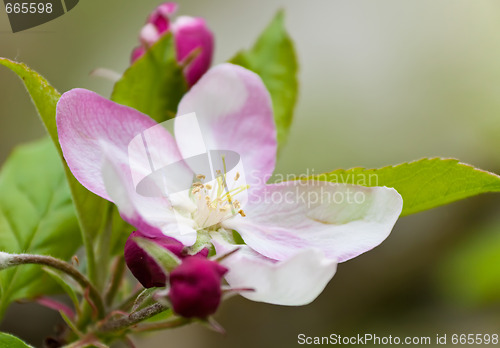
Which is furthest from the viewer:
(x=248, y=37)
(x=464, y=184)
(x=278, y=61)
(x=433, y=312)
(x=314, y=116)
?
(x=248, y=37)

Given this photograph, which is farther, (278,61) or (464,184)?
(278,61)

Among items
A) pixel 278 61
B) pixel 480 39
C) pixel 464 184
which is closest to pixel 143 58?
pixel 278 61

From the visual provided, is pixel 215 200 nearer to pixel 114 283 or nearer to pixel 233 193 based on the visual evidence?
pixel 233 193

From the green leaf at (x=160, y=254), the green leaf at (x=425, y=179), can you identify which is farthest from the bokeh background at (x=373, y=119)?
the green leaf at (x=160, y=254)

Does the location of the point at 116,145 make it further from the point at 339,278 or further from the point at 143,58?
the point at 339,278

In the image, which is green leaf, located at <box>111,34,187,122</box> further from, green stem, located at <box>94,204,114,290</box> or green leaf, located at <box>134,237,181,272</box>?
green leaf, located at <box>134,237,181,272</box>

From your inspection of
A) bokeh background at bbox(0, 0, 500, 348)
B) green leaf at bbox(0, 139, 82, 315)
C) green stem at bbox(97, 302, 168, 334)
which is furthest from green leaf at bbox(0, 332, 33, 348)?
bokeh background at bbox(0, 0, 500, 348)
